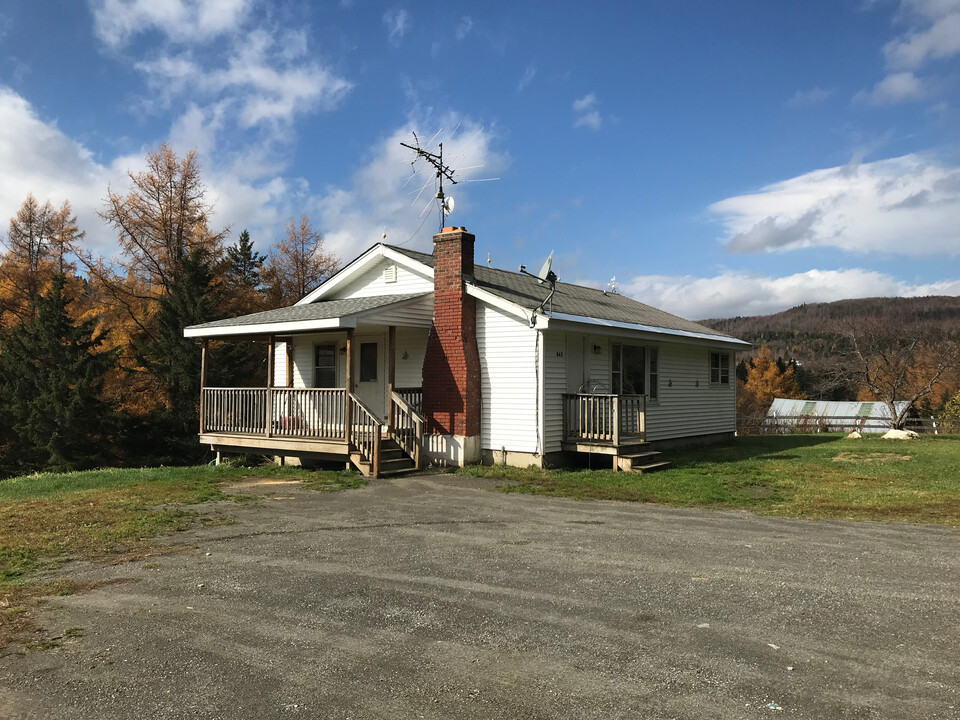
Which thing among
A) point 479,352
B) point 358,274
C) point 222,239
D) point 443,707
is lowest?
point 443,707

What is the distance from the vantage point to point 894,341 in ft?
105

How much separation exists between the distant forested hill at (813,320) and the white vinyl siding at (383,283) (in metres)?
40.8

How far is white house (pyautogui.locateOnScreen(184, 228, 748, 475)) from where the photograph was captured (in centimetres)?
1345

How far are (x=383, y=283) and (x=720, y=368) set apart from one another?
10820mm

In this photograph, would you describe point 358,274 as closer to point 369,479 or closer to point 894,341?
point 369,479

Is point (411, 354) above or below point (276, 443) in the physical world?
above

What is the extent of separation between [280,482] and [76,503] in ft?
11.1

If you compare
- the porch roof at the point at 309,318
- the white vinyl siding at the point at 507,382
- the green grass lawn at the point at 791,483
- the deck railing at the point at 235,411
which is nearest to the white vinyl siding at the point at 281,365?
the porch roof at the point at 309,318

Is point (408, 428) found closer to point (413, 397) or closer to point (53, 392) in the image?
point (413, 397)

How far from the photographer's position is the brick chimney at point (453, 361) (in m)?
13.8

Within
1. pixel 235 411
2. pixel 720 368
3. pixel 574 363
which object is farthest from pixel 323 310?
pixel 720 368

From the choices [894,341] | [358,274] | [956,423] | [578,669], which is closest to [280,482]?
[358,274]

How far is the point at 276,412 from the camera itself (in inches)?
596

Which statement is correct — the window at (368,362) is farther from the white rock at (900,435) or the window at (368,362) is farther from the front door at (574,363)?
the white rock at (900,435)
